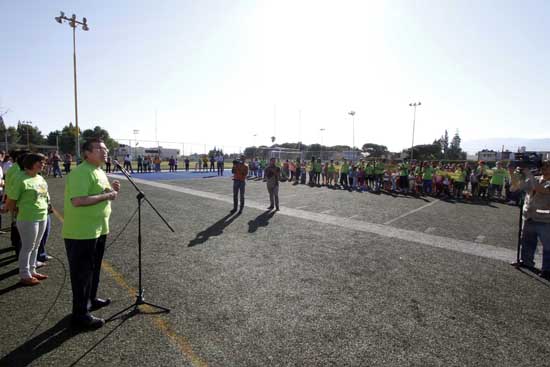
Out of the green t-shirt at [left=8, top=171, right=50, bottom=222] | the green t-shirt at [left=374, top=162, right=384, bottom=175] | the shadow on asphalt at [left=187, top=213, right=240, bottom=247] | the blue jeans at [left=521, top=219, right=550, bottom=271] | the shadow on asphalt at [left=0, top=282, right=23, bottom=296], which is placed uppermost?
the green t-shirt at [left=374, top=162, right=384, bottom=175]

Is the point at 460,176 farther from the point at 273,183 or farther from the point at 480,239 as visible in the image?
the point at 273,183

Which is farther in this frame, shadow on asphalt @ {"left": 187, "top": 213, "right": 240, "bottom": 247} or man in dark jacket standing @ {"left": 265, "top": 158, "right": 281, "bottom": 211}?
man in dark jacket standing @ {"left": 265, "top": 158, "right": 281, "bottom": 211}

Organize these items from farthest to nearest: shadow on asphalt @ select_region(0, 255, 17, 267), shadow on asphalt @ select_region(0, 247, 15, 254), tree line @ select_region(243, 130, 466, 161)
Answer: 1. tree line @ select_region(243, 130, 466, 161)
2. shadow on asphalt @ select_region(0, 247, 15, 254)
3. shadow on asphalt @ select_region(0, 255, 17, 267)

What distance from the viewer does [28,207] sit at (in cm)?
391

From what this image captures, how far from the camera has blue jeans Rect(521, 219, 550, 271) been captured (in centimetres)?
462

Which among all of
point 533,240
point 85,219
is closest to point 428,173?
point 533,240

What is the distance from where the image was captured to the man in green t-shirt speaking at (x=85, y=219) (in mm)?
2842

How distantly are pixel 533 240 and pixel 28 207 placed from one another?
7.73 meters

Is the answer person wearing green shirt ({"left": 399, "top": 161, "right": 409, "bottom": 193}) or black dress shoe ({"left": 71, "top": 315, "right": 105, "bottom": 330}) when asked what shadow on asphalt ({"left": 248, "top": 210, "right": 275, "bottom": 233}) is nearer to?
black dress shoe ({"left": 71, "top": 315, "right": 105, "bottom": 330})

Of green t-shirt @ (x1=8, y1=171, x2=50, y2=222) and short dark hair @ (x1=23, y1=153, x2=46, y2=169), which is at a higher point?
short dark hair @ (x1=23, y1=153, x2=46, y2=169)

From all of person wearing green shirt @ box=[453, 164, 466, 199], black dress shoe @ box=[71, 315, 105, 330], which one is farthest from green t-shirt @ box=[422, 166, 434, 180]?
black dress shoe @ box=[71, 315, 105, 330]

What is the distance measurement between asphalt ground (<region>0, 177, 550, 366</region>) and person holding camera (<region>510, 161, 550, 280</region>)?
50 centimetres

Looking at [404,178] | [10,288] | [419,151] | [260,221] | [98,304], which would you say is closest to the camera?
[98,304]

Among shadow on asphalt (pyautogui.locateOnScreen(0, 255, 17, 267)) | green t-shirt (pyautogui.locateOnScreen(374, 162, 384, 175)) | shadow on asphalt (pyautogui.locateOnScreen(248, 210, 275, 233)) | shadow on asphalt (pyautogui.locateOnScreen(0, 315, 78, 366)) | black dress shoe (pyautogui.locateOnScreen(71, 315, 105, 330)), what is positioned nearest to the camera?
shadow on asphalt (pyautogui.locateOnScreen(0, 315, 78, 366))
